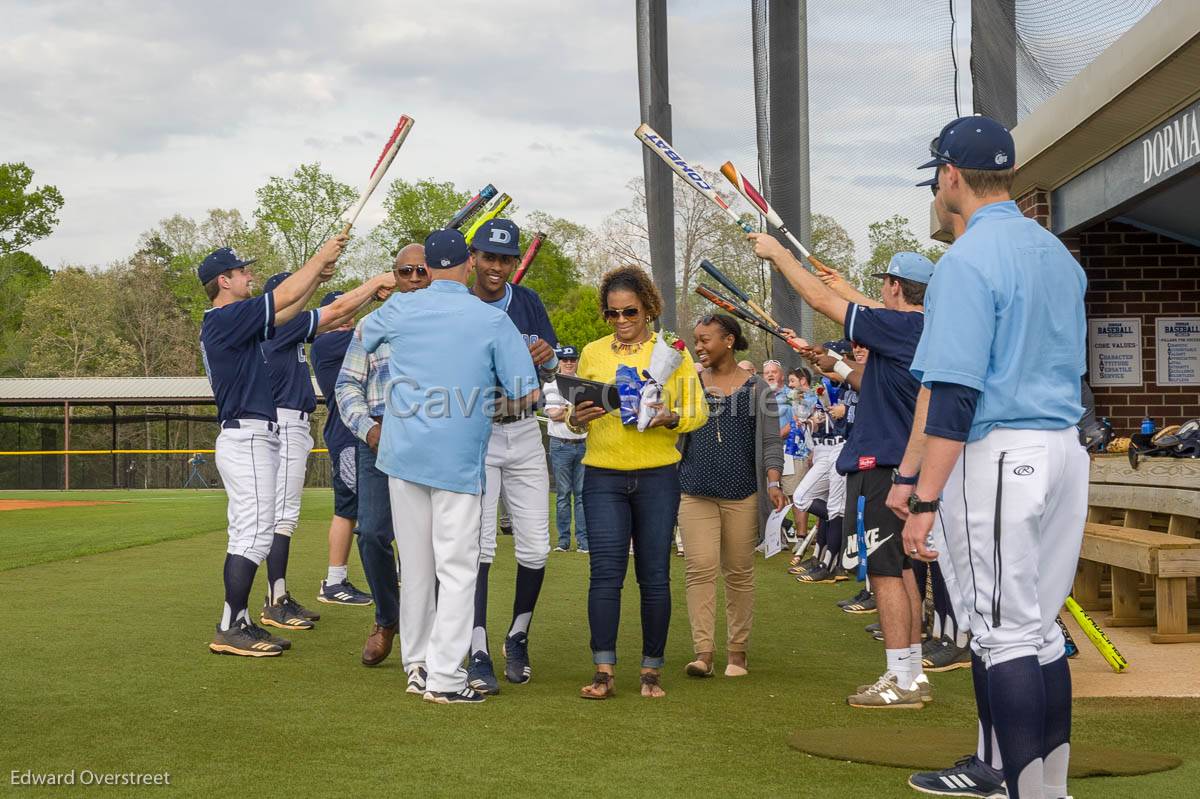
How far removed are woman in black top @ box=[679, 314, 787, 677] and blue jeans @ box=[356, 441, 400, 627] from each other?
5.33 feet

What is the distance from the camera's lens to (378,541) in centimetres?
645

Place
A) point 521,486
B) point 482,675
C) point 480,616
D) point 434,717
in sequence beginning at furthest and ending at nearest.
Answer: point 480,616
point 521,486
point 482,675
point 434,717

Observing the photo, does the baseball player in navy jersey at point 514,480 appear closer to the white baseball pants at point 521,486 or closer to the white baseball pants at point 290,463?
the white baseball pants at point 521,486

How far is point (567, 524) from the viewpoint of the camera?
14.5 meters

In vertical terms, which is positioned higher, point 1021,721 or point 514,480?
point 514,480

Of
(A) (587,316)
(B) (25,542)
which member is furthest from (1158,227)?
(A) (587,316)

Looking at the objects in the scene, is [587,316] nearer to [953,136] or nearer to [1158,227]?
[1158,227]

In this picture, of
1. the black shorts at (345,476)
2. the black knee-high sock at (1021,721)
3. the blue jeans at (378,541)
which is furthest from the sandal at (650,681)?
the black shorts at (345,476)

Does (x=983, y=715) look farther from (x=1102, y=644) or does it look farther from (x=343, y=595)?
(x=343, y=595)

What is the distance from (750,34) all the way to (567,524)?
6.08 metres

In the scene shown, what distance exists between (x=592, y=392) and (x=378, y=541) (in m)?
1.67

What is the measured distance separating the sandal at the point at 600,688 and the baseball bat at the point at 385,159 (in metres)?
2.72

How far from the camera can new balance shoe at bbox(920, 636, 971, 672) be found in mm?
6773

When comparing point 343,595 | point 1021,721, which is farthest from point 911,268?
point 343,595
